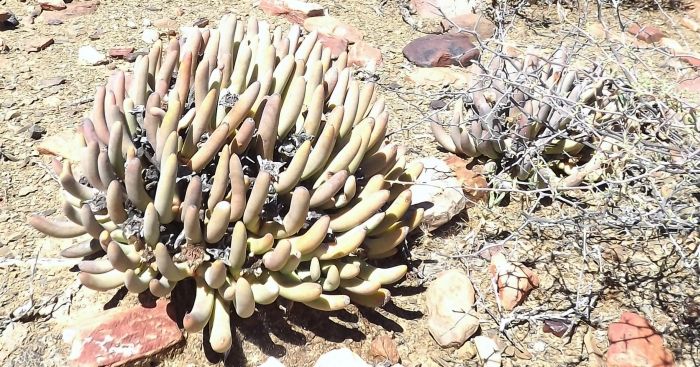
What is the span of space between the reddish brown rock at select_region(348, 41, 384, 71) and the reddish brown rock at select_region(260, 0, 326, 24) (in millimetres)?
A: 585

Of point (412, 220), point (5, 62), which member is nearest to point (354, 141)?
point (412, 220)

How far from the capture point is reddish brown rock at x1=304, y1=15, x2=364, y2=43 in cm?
481

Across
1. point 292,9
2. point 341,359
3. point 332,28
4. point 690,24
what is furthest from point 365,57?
point 690,24

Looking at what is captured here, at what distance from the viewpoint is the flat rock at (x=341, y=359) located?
2.42 meters

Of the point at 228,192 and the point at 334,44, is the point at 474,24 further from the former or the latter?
the point at 228,192

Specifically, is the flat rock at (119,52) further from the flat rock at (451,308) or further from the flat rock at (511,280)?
the flat rock at (511,280)

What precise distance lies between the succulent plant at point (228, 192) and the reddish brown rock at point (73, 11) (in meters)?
2.41

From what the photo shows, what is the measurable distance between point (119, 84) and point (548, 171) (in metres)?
2.05

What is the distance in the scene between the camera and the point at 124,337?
2.39 metres

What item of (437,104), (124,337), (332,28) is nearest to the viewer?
(124,337)

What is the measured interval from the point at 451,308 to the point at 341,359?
1.96 feet

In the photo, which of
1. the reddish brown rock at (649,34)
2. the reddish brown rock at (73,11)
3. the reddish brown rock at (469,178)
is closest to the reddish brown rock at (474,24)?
the reddish brown rock at (649,34)

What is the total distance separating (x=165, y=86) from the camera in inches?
101

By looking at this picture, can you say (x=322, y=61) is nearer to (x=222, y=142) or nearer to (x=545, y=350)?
(x=222, y=142)
